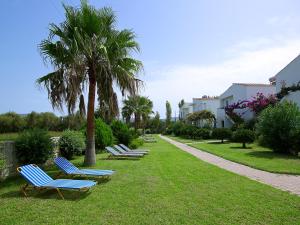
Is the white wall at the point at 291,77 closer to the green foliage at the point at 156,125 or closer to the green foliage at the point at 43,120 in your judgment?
the green foliage at the point at 43,120

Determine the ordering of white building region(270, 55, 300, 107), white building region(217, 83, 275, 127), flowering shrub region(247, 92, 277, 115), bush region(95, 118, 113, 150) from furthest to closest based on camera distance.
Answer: white building region(217, 83, 275, 127)
flowering shrub region(247, 92, 277, 115)
white building region(270, 55, 300, 107)
bush region(95, 118, 113, 150)

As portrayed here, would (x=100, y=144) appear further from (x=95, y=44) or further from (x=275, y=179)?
(x=275, y=179)

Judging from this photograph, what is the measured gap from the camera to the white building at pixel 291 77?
27672mm

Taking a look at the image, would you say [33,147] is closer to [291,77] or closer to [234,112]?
[291,77]

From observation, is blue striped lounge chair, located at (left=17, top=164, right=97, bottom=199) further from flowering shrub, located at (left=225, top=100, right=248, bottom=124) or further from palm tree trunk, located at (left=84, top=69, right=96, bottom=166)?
flowering shrub, located at (left=225, top=100, right=248, bottom=124)

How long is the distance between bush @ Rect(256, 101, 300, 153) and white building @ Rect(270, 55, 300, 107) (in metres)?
9.31

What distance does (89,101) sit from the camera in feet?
43.9

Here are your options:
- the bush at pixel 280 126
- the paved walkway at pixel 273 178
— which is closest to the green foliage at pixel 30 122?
the bush at pixel 280 126

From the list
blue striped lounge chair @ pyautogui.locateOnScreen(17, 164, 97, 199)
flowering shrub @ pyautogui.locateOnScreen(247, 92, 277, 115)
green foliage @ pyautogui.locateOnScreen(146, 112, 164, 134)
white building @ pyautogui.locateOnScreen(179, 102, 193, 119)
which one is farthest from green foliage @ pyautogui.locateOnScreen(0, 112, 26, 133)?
white building @ pyautogui.locateOnScreen(179, 102, 193, 119)

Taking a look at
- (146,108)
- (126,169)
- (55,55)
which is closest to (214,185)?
(126,169)

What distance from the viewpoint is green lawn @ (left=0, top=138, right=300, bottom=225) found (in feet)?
20.1

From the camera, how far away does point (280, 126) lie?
18.2 m

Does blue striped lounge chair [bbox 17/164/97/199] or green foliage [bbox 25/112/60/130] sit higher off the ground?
green foliage [bbox 25/112/60/130]

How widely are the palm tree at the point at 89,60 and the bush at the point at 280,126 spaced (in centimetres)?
947
